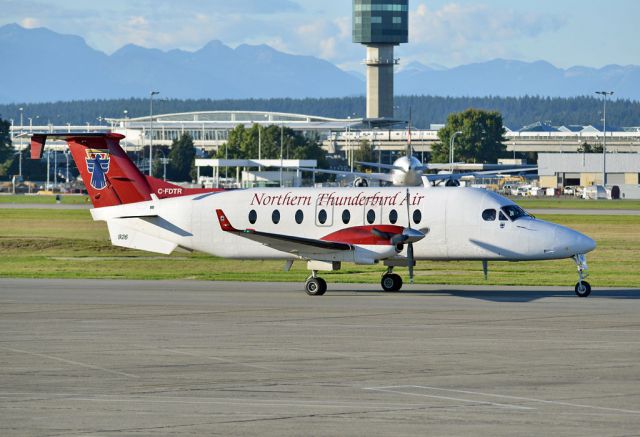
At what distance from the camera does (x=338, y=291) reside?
34812mm

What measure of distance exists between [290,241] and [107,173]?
7.28 meters

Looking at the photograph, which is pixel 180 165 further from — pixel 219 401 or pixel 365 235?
pixel 219 401

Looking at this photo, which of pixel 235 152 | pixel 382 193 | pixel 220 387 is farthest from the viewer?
pixel 235 152

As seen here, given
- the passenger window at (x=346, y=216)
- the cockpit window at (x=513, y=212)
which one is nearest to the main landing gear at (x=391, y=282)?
the passenger window at (x=346, y=216)

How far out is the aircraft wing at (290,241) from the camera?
3219 centimetres

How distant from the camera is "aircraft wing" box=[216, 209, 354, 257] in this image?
106ft

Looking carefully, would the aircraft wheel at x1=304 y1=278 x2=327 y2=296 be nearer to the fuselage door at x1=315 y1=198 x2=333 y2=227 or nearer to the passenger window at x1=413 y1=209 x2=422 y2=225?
the fuselage door at x1=315 y1=198 x2=333 y2=227

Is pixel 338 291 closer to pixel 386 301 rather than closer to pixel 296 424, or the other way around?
pixel 386 301

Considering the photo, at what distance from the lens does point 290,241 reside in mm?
32344

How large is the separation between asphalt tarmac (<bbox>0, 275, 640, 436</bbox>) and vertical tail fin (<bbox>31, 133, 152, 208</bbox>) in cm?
462

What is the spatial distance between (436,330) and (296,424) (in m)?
10.1

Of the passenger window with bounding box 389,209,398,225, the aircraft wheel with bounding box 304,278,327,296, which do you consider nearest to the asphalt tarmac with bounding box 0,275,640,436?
the aircraft wheel with bounding box 304,278,327,296

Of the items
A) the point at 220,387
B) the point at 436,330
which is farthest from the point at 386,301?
the point at 220,387

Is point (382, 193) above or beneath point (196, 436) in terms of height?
above
